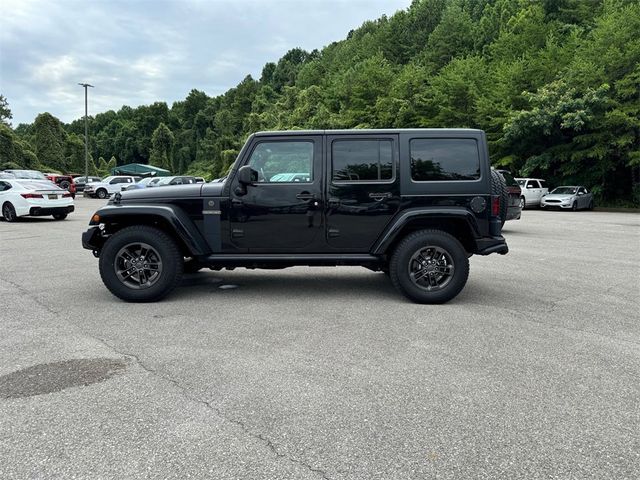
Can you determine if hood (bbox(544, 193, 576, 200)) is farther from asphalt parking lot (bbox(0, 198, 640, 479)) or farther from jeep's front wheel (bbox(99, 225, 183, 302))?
jeep's front wheel (bbox(99, 225, 183, 302))

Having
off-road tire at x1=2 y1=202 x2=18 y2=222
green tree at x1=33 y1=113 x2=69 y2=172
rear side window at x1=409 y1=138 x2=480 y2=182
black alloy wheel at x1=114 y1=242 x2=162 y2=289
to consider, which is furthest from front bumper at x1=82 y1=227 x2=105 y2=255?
green tree at x1=33 y1=113 x2=69 y2=172

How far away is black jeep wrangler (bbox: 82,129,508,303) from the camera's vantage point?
5.82 metres

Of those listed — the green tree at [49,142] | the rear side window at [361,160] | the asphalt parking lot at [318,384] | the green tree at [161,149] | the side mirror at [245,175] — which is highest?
the green tree at [161,149]

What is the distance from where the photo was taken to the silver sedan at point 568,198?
26219 millimetres

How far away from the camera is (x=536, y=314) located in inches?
216

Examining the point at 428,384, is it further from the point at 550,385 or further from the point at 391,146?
the point at 391,146

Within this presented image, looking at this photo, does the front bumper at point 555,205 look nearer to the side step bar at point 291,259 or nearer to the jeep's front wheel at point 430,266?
the jeep's front wheel at point 430,266

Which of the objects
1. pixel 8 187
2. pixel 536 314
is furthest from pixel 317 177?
pixel 8 187

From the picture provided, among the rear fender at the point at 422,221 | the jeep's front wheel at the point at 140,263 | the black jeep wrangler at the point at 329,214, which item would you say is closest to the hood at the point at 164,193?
the black jeep wrangler at the point at 329,214

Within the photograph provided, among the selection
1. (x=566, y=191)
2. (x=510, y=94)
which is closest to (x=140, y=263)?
(x=566, y=191)

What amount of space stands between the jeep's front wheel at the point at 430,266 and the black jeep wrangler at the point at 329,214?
12 mm

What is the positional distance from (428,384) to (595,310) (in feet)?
10.5

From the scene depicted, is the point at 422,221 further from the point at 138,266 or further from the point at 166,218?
the point at 138,266

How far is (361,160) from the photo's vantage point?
19.5 feet
